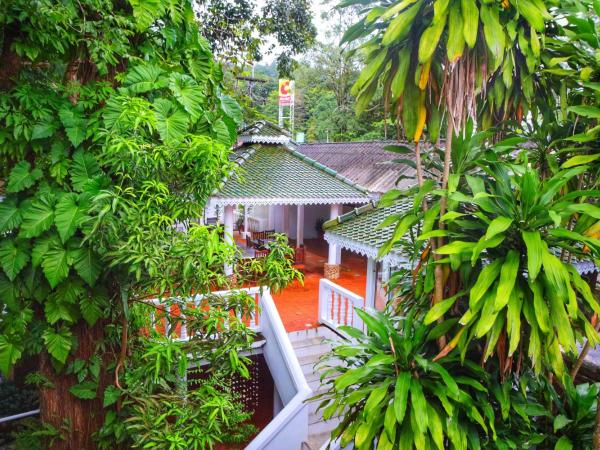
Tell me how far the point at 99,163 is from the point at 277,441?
12.0 ft

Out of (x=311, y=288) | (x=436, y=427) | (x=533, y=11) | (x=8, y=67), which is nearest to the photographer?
(x=436, y=427)

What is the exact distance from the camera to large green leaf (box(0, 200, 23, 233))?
9.13 ft

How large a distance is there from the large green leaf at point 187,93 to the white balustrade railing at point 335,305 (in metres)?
4.04

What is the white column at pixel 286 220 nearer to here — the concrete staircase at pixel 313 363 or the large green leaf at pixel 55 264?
the concrete staircase at pixel 313 363

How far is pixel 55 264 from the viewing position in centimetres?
275

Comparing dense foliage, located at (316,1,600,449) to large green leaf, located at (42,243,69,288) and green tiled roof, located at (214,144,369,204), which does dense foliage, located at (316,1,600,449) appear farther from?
green tiled roof, located at (214,144,369,204)

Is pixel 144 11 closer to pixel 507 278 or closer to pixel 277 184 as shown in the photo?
pixel 507 278

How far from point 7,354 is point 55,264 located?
2.39 feet

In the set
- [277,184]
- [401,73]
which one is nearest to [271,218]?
[277,184]

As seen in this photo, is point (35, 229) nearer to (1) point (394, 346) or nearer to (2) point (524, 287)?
(1) point (394, 346)

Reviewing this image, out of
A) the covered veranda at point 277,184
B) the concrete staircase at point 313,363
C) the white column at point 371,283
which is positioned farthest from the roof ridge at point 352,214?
the covered veranda at point 277,184

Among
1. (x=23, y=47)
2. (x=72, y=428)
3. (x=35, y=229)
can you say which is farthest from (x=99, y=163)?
(x=72, y=428)

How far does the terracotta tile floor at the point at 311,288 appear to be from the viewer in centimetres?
762

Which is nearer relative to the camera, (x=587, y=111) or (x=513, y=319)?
(x=513, y=319)
